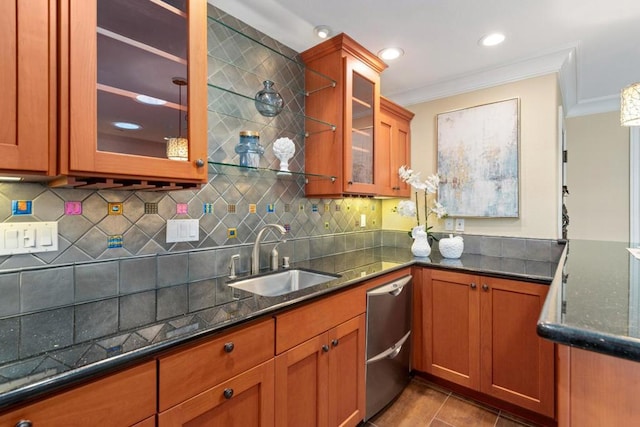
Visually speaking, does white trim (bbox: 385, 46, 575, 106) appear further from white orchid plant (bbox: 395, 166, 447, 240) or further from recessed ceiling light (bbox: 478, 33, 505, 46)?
white orchid plant (bbox: 395, 166, 447, 240)

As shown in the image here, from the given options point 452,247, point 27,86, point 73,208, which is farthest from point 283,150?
point 452,247

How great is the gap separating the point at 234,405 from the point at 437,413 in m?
1.47

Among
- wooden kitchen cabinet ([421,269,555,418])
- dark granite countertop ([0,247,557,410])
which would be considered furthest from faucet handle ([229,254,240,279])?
wooden kitchen cabinet ([421,269,555,418])

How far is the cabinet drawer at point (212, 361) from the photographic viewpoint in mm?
902

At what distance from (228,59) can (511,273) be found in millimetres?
2127

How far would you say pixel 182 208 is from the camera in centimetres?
155

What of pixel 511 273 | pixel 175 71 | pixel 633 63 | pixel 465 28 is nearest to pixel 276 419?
pixel 175 71

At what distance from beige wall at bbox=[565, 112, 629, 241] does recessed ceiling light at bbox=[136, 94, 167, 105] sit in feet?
13.3

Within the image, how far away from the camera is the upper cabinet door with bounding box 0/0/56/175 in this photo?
83 cm

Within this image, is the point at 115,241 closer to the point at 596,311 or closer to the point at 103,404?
the point at 103,404

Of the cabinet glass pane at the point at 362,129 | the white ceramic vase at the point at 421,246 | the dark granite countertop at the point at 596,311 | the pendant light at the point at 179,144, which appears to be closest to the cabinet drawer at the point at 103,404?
the pendant light at the point at 179,144

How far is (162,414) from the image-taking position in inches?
34.7

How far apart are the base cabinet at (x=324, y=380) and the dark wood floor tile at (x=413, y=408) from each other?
11.4 inches

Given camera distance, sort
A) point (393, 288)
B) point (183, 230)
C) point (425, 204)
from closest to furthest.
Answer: point (183, 230)
point (393, 288)
point (425, 204)
